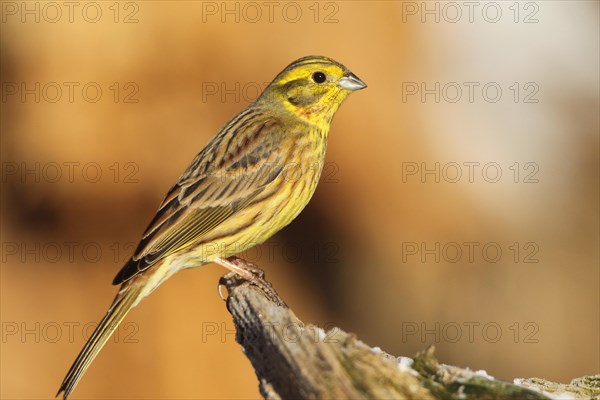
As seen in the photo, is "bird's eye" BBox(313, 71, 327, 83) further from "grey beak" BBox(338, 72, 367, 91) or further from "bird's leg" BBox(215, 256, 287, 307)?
"bird's leg" BBox(215, 256, 287, 307)

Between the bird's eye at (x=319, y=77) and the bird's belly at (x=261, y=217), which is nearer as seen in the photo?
the bird's belly at (x=261, y=217)

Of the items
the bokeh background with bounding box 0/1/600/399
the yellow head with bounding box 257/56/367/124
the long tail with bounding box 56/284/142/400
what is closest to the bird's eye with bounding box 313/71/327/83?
the yellow head with bounding box 257/56/367/124

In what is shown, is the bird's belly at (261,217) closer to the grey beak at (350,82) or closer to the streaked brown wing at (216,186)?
the streaked brown wing at (216,186)

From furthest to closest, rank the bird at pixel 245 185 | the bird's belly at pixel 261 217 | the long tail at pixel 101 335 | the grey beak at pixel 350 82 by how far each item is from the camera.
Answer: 1. the grey beak at pixel 350 82
2. the bird's belly at pixel 261 217
3. the bird at pixel 245 185
4. the long tail at pixel 101 335

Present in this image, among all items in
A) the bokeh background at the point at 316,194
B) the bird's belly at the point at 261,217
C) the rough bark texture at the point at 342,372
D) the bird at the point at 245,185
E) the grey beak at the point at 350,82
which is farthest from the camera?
the bokeh background at the point at 316,194

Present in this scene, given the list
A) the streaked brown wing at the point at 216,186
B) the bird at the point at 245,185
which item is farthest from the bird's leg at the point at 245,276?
the streaked brown wing at the point at 216,186

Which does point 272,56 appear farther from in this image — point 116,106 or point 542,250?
point 542,250
